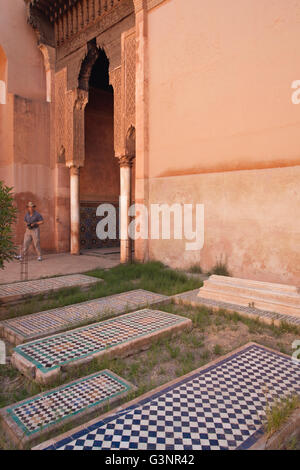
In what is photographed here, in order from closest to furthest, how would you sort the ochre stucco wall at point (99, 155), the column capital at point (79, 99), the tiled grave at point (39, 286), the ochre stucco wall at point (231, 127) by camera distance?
1. the tiled grave at point (39, 286)
2. the ochre stucco wall at point (231, 127)
3. the column capital at point (79, 99)
4. the ochre stucco wall at point (99, 155)

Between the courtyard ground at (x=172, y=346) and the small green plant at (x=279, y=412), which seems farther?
the courtyard ground at (x=172, y=346)

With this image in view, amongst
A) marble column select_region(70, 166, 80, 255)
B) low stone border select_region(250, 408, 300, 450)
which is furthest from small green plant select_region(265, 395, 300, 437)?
marble column select_region(70, 166, 80, 255)

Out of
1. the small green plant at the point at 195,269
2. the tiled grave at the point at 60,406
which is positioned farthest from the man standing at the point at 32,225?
the tiled grave at the point at 60,406

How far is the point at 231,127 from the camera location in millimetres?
4688

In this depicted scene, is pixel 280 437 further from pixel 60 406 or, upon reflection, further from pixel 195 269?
pixel 195 269

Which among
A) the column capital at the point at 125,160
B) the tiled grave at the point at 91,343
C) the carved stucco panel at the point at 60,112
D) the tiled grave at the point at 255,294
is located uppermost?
the carved stucco panel at the point at 60,112

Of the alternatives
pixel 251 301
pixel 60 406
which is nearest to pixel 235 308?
pixel 251 301

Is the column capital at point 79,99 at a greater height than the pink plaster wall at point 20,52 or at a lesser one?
lesser

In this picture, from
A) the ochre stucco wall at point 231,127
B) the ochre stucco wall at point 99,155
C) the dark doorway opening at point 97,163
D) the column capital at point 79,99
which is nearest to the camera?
the ochre stucco wall at point 231,127

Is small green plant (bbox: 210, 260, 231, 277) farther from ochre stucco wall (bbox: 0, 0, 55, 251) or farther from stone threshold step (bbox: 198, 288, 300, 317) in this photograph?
ochre stucco wall (bbox: 0, 0, 55, 251)

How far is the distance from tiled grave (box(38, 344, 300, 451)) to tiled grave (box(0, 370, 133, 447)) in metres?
0.15

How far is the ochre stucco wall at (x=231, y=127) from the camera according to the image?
13.6 ft

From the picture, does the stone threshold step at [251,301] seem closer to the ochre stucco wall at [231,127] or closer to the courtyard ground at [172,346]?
the courtyard ground at [172,346]

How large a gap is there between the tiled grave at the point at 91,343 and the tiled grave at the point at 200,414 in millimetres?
626
